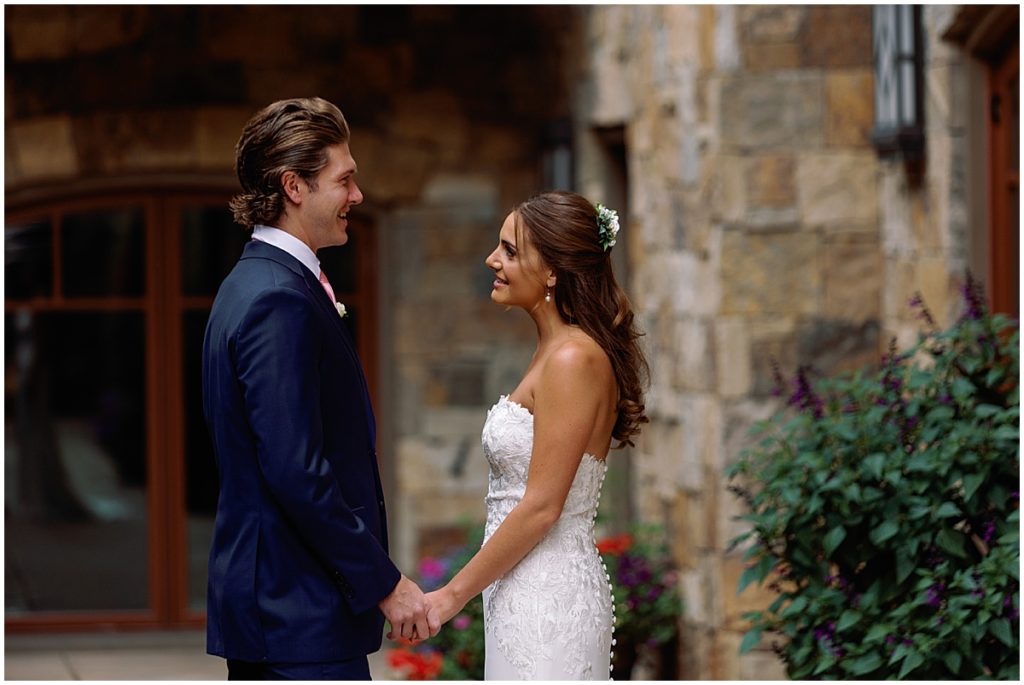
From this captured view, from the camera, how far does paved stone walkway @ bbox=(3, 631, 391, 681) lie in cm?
601

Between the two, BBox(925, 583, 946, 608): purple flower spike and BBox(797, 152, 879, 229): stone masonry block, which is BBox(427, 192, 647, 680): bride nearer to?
BBox(925, 583, 946, 608): purple flower spike

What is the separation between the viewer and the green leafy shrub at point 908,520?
10.3ft

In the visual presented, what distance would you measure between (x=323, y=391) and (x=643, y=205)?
10.7 feet

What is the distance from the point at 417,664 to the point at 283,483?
8.19 ft

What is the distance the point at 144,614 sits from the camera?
6.71m

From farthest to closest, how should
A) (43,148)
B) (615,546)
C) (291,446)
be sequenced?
(43,148) → (615,546) → (291,446)

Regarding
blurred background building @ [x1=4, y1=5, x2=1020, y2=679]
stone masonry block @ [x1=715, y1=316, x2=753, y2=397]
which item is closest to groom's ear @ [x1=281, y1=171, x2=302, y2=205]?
stone masonry block @ [x1=715, y1=316, x2=753, y2=397]

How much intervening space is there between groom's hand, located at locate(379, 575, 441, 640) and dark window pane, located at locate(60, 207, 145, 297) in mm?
4323

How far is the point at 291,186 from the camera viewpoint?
8.54ft

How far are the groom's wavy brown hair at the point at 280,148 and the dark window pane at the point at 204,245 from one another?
4146 millimetres

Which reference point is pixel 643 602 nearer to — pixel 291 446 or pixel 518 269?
pixel 518 269

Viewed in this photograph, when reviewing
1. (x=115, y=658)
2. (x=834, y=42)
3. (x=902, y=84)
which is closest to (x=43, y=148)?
(x=115, y=658)

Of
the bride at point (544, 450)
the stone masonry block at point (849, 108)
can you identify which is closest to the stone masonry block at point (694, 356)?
the stone masonry block at point (849, 108)

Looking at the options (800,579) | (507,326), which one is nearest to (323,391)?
(800,579)
